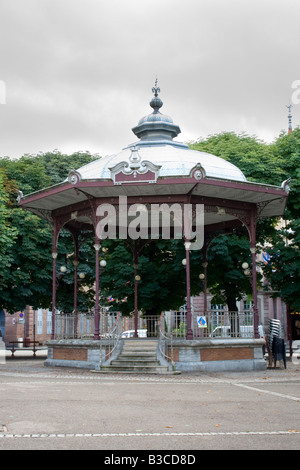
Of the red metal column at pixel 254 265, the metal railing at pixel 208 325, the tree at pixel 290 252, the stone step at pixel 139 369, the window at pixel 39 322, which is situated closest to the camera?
the stone step at pixel 139 369

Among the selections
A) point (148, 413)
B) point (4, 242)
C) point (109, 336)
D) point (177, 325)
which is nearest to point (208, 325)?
point (177, 325)

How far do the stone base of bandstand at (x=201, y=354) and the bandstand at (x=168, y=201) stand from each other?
0.03 meters

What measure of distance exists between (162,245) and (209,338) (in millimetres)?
8734

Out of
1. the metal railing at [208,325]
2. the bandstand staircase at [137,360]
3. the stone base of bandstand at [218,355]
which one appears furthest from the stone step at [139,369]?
the metal railing at [208,325]

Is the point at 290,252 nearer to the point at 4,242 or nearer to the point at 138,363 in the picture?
the point at 138,363

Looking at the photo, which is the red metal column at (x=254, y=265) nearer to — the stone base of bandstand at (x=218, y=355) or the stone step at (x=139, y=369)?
the stone base of bandstand at (x=218, y=355)

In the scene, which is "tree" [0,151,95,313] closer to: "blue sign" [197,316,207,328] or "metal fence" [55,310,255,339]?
"metal fence" [55,310,255,339]

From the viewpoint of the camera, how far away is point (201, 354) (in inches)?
739

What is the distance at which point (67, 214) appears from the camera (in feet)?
70.7

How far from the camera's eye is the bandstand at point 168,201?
60.6ft

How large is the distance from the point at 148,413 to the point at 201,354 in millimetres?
9180
